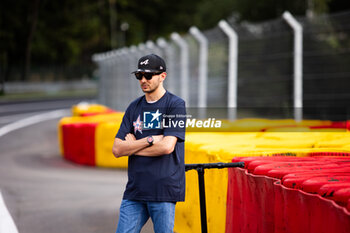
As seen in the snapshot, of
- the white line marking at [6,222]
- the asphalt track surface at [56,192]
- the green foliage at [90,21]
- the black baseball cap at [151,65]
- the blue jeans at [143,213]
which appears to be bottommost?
the asphalt track surface at [56,192]

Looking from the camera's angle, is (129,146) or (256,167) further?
(256,167)

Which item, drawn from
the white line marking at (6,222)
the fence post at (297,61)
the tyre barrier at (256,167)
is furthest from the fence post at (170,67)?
the white line marking at (6,222)

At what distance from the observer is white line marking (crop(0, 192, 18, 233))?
7480 mm

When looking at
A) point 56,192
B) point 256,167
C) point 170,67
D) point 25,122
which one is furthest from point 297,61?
point 25,122

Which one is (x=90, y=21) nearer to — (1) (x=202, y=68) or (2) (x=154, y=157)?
(1) (x=202, y=68)

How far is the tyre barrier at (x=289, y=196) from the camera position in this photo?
392cm

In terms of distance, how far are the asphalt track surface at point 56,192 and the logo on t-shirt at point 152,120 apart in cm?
279

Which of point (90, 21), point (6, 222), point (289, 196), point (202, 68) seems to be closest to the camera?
point (289, 196)

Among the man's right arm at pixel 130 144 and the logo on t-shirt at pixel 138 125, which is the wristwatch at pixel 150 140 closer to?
the man's right arm at pixel 130 144

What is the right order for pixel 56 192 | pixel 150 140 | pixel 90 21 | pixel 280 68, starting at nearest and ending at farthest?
pixel 150 140 < pixel 56 192 < pixel 280 68 < pixel 90 21

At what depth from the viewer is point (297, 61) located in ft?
41.0

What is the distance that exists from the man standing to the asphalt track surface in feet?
8.91

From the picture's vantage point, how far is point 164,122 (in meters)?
4.77

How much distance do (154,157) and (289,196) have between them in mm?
912
